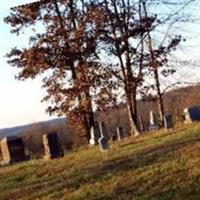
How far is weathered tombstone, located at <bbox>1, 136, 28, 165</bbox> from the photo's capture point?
2912 centimetres

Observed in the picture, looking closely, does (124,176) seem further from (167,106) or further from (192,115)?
(167,106)

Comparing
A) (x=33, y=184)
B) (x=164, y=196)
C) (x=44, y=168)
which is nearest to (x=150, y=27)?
(x=44, y=168)

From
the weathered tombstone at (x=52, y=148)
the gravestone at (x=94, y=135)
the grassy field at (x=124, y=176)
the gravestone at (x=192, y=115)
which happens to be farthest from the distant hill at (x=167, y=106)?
the grassy field at (x=124, y=176)

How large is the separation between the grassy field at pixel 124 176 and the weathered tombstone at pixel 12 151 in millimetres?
9029

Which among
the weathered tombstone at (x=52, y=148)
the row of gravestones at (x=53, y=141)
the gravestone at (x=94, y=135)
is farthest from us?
the gravestone at (x=94, y=135)

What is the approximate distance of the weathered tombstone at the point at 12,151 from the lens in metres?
29.1

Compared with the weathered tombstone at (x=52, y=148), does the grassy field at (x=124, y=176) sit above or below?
below

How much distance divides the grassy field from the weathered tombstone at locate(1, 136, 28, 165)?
29.6 feet

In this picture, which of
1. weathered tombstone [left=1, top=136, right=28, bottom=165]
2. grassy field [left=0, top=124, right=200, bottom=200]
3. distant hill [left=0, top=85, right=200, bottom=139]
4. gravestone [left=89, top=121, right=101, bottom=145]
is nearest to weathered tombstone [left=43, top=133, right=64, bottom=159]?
gravestone [left=89, top=121, right=101, bottom=145]

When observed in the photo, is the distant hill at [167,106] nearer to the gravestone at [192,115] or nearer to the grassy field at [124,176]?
the gravestone at [192,115]

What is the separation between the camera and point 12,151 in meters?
29.3

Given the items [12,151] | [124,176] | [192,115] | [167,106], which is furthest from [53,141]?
[167,106]

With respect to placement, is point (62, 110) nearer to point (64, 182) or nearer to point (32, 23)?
point (32, 23)

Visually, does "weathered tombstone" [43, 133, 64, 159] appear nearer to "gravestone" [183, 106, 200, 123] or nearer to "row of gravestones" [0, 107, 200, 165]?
"row of gravestones" [0, 107, 200, 165]
